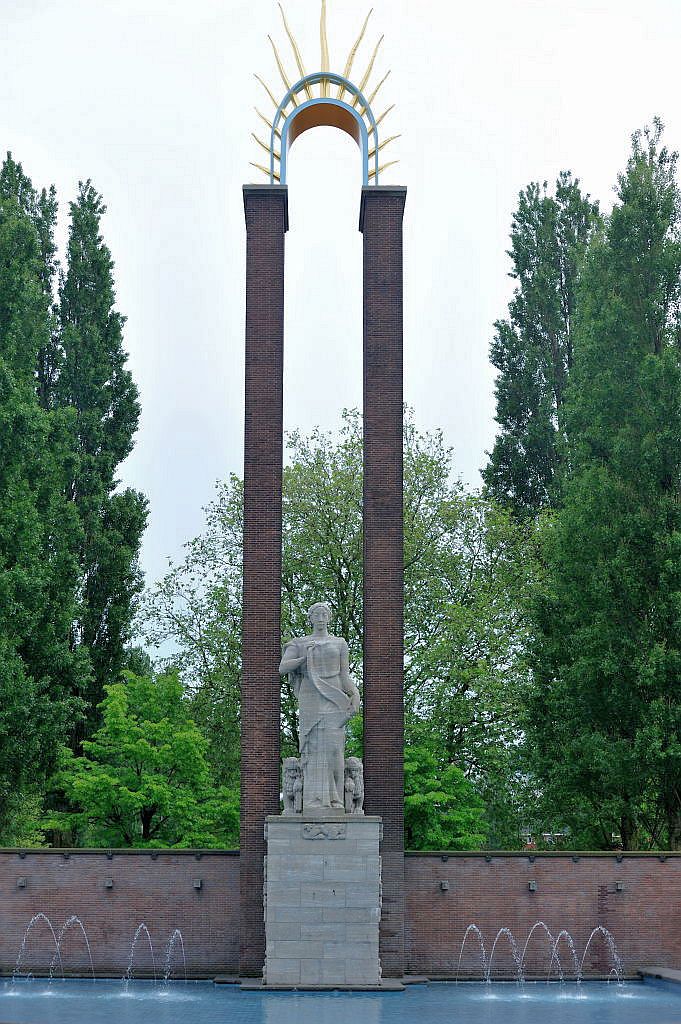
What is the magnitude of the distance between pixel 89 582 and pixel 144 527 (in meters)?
2.33

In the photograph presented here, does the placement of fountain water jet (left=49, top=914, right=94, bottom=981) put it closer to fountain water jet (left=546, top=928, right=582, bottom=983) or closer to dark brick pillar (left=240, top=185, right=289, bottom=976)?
dark brick pillar (left=240, top=185, right=289, bottom=976)

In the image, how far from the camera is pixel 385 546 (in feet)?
68.9

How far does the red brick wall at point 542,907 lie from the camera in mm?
20641

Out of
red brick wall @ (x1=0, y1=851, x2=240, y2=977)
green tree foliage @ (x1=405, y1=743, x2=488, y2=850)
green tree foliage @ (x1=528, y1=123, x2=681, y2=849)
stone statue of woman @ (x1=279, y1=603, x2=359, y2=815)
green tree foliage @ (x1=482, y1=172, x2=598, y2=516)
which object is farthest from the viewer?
green tree foliage @ (x1=482, y1=172, x2=598, y2=516)

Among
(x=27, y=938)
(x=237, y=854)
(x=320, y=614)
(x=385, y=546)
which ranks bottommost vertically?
(x=27, y=938)

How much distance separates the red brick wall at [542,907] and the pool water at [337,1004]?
0.66 m

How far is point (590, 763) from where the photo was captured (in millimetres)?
25938

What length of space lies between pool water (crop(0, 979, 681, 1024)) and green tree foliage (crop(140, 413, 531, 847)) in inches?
418

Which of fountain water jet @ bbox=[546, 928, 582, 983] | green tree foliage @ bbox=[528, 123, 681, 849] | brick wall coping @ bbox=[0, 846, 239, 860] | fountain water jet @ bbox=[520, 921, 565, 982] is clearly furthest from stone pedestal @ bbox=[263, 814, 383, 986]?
green tree foliage @ bbox=[528, 123, 681, 849]

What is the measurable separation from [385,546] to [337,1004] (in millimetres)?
7507

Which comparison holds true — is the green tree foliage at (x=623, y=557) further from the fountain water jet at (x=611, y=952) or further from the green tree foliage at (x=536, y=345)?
the green tree foliage at (x=536, y=345)

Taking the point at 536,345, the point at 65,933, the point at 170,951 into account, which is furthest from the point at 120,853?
the point at 536,345

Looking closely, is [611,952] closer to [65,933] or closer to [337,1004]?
[337,1004]

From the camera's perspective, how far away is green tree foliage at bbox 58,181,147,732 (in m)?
33.2
